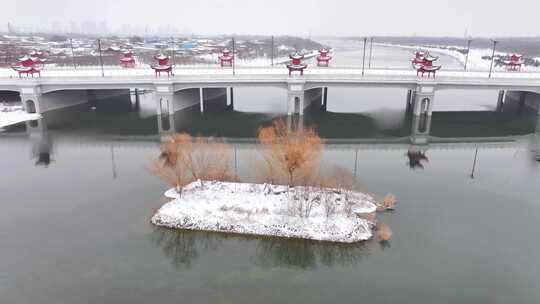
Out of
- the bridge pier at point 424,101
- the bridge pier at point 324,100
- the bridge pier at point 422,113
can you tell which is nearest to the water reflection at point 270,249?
the bridge pier at point 422,113

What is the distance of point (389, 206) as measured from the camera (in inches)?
1043

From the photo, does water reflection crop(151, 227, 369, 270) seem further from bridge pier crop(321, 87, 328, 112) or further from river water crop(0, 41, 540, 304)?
bridge pier crop(321, 87, 328, 112)

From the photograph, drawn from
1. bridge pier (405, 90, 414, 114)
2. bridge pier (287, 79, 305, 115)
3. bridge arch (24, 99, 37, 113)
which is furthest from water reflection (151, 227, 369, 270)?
bridge pier (405, 90, 414, 114)

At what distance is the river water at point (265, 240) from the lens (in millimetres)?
19188

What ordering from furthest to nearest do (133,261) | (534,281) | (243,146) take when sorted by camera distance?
(243,146) < (133,261) < (534,281)

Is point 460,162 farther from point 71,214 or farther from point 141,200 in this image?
point 71,214

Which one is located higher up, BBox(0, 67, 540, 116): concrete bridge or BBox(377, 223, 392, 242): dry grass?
BBox(0, 67, 540, 116): concrete bridge

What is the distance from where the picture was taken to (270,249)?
73.6 ft

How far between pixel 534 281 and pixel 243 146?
2760 cm

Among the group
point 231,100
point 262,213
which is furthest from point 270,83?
point 262,213

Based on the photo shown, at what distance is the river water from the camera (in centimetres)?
1919

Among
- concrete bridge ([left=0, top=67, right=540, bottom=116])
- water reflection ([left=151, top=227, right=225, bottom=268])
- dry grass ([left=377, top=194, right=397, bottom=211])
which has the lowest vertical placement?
water reflection ([left=151, top=227, right=225, bottom=268])

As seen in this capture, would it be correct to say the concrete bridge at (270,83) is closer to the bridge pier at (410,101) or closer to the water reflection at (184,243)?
the bridge pier at (410,101)

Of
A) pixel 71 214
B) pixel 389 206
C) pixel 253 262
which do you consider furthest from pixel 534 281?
pixel 71 214
